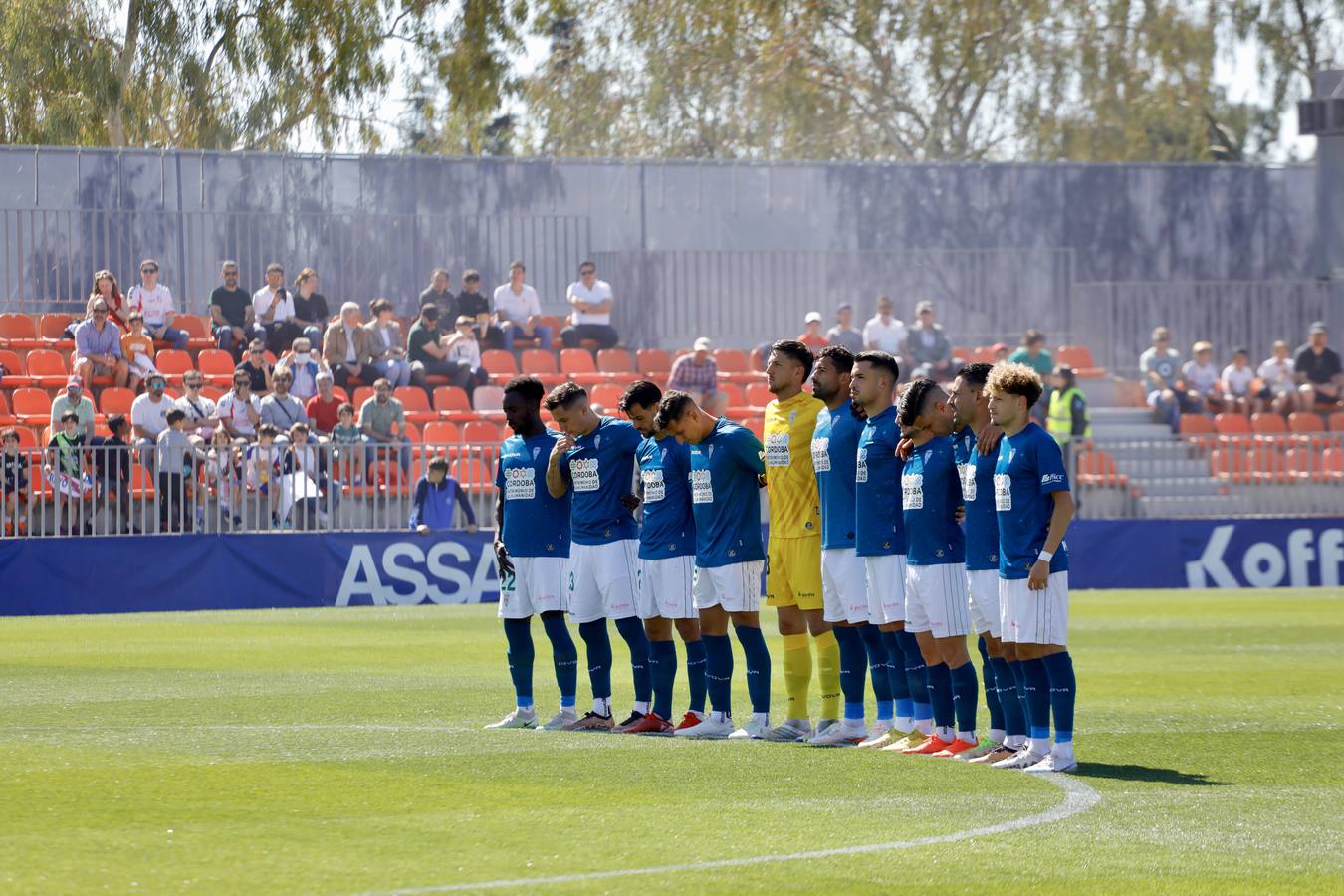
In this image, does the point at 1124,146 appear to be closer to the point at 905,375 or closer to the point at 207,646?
the point at 905,375

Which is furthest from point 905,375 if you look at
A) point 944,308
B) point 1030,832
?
point 1030,832

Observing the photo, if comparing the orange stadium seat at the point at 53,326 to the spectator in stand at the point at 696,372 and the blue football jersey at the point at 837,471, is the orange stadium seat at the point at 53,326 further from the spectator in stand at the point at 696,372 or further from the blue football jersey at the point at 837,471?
the blue football jersey at the point at 837,471

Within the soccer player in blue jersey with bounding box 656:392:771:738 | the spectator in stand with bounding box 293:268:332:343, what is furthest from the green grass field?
the spectator in stand with bounding box 293:268:332:343

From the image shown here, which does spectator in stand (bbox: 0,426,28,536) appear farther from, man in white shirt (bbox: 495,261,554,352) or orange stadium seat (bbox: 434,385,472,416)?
man in white shirt (bbox: 495,261,554,352)

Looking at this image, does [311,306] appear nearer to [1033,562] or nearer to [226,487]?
[226,487]

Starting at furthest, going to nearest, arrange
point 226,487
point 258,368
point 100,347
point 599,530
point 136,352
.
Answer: point 136,352 → point 258,368 → point 100,347 → point 226,487 → point 599,530

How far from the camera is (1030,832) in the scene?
27.9 feet

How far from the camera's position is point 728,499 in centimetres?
1172

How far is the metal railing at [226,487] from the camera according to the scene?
74.0 feet

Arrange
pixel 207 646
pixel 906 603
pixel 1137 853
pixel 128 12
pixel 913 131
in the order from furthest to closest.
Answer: pixel 913 131
pixel 128 12
pixel 207 646
pixel 906 603
pixel 1137 853

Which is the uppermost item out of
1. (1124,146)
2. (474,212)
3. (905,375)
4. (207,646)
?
(1124,146)

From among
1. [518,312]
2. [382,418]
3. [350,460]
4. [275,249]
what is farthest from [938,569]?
[275,249]

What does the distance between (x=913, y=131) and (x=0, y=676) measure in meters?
36.6

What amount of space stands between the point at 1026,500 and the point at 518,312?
20.1 metres
